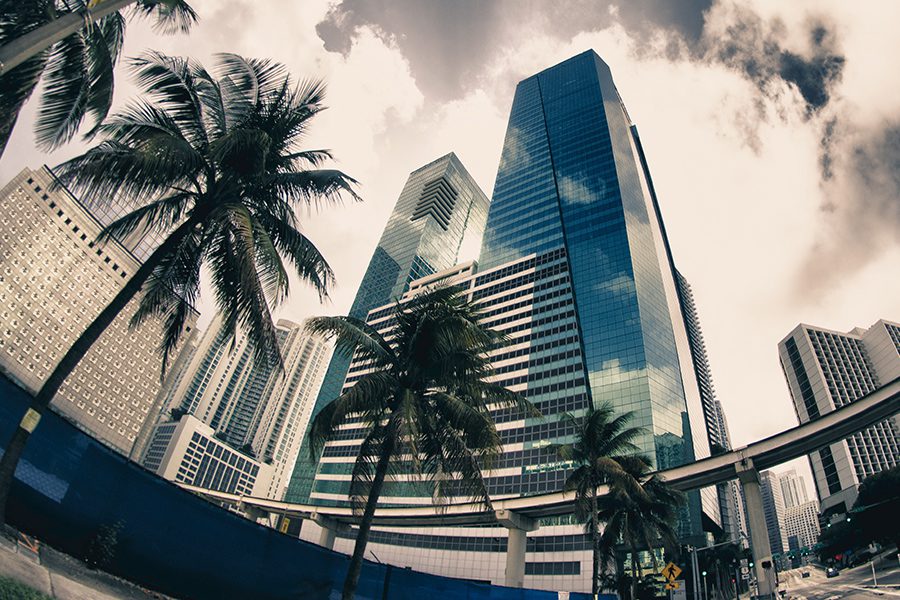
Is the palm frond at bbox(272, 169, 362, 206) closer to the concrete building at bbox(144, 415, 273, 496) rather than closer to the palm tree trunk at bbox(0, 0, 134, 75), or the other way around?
the palm tree trunk at bbox(0, 0, 134, 75)

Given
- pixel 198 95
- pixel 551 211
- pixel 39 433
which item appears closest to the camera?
pixel 39 433

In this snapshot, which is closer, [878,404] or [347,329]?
[347,329]

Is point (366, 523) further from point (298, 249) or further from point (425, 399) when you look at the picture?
point (298, 249)

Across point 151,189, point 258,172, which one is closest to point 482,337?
point 258,172

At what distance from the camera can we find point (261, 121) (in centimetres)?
1204

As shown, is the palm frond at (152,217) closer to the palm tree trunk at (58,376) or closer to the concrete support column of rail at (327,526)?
the palm tree trunk at (58,376)

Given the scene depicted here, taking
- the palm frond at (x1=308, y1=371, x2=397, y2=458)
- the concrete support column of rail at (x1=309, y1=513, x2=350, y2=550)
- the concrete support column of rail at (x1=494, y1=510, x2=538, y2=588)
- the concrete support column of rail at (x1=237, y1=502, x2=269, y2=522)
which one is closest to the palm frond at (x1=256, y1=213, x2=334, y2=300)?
the palm frond at (x1=308, y1=371, x2=397, y2=458)

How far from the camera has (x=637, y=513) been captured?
87.2ft

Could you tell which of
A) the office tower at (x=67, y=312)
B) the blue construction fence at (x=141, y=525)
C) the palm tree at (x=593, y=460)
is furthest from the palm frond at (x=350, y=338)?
the office tower at (x=67, y=312)

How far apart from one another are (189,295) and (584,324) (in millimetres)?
69470

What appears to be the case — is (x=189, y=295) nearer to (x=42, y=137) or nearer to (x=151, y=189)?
(x=151, y=189)

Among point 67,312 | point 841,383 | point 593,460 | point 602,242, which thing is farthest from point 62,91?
point 841,383

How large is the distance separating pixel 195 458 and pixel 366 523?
174 metres

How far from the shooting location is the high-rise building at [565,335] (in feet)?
203
